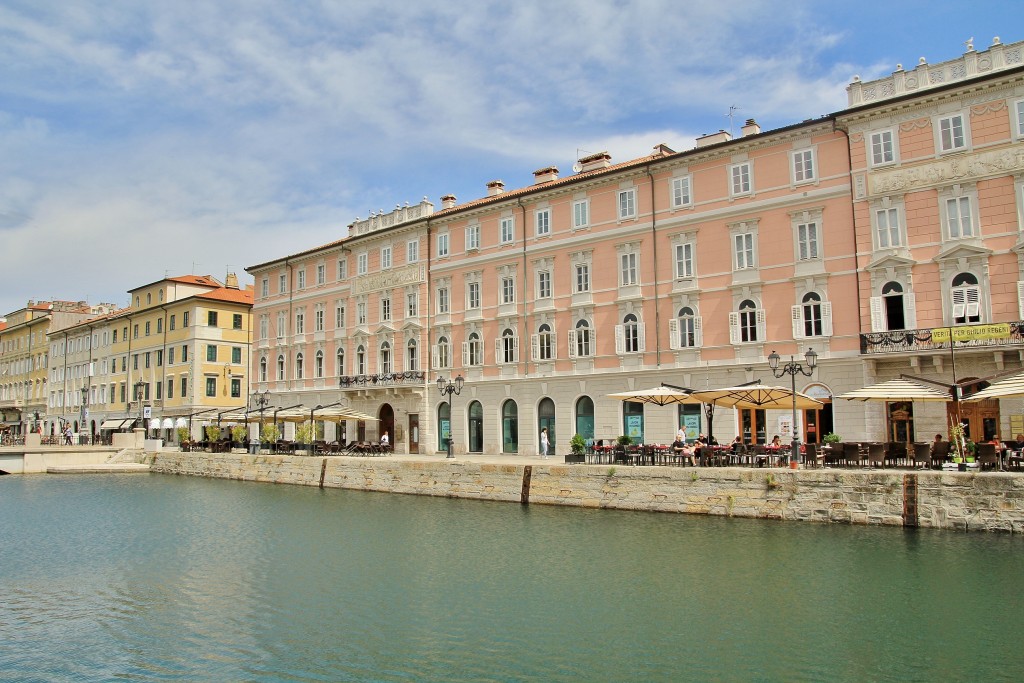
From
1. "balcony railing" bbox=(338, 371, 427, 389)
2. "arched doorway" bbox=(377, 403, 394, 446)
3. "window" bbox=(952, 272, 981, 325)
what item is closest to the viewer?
"window" bbox=(952, 272, 981, 325)

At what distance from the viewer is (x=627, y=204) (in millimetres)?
37969

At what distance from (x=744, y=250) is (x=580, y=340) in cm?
910

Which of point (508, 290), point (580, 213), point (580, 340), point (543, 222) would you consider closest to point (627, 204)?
point (580, 213)

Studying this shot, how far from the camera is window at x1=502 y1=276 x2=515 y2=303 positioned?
137 ft

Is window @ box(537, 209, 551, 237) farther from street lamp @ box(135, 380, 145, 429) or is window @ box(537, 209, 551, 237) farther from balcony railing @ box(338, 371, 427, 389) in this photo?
street lamp @ box(135, 380, 145, 429)

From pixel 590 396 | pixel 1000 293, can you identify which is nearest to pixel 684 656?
pixel 1000 293

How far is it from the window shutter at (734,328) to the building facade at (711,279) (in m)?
0.08

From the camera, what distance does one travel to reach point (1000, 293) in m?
28.0

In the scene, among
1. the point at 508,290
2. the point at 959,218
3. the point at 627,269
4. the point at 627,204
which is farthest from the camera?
the point at 508,290

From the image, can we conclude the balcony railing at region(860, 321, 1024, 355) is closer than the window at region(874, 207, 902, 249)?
Yes

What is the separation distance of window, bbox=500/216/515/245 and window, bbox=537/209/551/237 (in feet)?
5.54

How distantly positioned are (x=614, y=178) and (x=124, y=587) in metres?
28.4

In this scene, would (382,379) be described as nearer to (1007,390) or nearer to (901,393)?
(901,393)

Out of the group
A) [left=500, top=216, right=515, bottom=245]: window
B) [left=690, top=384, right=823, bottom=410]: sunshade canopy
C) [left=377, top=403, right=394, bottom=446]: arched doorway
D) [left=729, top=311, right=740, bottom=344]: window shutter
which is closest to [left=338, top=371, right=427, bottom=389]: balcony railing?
[left=377, top=403, right=394, bottom=446]: arched doorway
